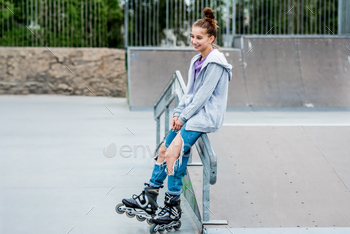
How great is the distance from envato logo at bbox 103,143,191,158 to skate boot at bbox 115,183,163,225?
7.05 ft

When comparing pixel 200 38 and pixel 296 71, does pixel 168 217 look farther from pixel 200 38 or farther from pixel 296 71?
pixel 296 71

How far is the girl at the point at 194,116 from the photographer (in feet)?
10.0

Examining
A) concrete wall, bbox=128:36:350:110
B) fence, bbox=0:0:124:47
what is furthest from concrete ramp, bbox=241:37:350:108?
fence, bbox=0:0:124:47

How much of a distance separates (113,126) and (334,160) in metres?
4.40

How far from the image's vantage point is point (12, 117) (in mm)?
8594

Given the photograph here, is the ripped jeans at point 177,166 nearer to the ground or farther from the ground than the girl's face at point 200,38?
nearer to the ground

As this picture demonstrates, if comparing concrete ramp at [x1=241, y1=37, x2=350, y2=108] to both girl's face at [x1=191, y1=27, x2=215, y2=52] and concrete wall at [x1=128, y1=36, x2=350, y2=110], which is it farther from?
girl's face at [x1=191, y1=27, x2=215, y2=52]

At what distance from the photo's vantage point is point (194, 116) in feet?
10.1

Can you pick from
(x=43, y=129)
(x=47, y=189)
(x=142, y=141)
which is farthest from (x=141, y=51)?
(x=47, y=189)

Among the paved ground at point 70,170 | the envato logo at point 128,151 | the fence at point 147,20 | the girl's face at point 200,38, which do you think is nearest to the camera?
the girl's face at point 200,38

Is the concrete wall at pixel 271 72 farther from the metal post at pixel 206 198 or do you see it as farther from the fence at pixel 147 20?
the metal post at pixel 206 198

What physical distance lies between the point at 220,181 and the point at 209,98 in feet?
2.93

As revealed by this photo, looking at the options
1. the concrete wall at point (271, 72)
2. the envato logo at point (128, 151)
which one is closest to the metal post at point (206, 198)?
the envato logo at point (128, 151)

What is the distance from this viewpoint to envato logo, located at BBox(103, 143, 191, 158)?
5.61m
